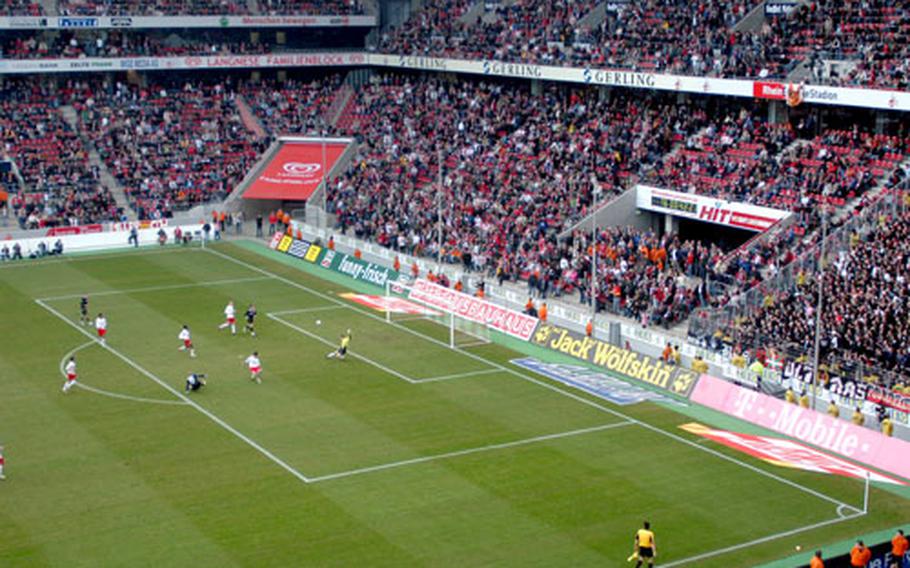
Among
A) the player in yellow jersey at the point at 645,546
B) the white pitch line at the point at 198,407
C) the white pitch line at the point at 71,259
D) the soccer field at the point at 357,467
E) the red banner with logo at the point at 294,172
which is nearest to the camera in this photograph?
the player in yellow jersey at the point at 645,546

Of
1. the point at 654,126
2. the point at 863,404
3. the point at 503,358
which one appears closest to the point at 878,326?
the point at 863,404

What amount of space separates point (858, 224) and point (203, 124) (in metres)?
46.5

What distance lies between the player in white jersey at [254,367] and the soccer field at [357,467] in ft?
1.54

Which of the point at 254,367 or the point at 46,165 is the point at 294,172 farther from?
the point at 254,367

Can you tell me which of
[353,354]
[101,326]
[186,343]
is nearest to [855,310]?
[353,354]

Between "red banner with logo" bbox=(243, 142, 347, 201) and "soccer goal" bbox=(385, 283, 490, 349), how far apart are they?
20.4 m

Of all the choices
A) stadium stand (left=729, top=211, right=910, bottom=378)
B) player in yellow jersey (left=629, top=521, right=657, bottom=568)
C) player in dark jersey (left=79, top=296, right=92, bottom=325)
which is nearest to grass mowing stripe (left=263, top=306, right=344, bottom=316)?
player in dark jersey (left=79, top=296, right=92, bottom=325)

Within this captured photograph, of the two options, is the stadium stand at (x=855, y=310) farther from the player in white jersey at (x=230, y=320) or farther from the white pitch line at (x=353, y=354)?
the player in white jersey at (x=230, y=320)

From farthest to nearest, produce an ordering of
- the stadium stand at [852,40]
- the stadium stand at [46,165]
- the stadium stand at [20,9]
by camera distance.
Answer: the stadium stand at [20,9] < the stadium stand at [46,165] < the stadium stand at [852,40]

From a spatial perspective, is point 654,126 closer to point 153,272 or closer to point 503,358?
point 503,358

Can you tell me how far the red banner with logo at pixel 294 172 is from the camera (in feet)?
240

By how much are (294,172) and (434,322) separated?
27.8 meters

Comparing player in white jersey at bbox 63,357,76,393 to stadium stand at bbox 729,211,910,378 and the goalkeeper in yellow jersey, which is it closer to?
the goalkeeper in yellow jersey

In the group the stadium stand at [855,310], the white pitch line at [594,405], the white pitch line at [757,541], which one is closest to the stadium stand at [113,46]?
the white pitch line at [594,405]
